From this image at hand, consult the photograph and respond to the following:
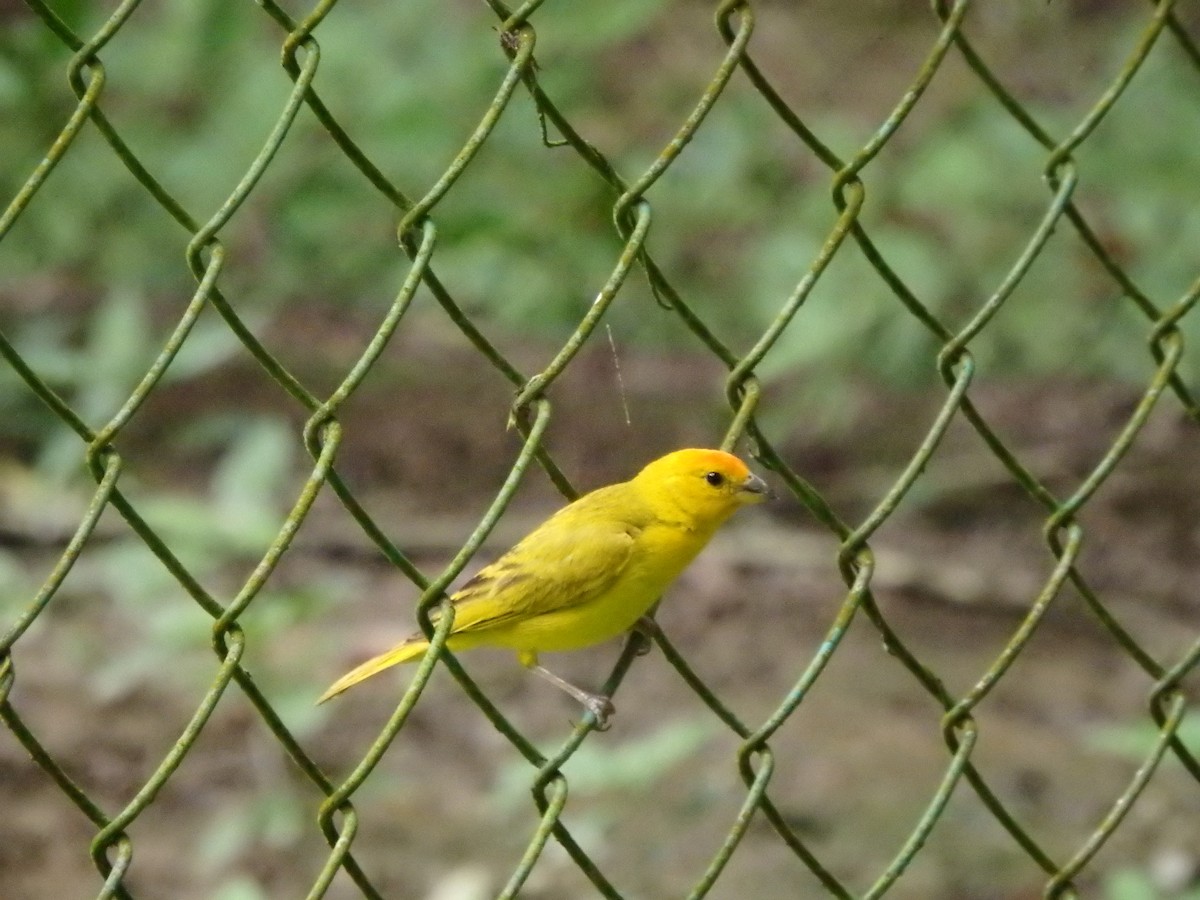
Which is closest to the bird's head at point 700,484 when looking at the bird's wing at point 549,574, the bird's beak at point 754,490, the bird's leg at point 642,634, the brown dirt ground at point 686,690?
the bird's beak at point 754,490

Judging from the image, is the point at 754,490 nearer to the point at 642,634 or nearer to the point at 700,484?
the point at 700,484

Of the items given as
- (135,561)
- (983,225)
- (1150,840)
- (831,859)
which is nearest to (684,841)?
(831,859)

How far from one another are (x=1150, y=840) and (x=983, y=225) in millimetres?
2084

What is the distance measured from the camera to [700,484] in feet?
8.21

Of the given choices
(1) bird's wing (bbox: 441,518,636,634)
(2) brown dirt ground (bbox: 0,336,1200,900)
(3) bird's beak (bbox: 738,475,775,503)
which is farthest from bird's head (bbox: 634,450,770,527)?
(2) brown dirt ground (bbox: 0,336,1200,900)

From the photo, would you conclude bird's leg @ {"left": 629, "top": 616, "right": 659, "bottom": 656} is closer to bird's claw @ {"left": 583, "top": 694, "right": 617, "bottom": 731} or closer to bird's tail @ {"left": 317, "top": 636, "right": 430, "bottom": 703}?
bird's claw @ {"left": 583, "top": 694, "right": 617, "bottom": 731}

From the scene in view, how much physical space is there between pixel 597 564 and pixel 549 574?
7 centimetres

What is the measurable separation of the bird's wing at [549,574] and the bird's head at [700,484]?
0.42ft

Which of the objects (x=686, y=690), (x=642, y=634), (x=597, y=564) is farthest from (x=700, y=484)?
(x=686, y=690)

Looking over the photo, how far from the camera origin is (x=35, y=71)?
15.0ft

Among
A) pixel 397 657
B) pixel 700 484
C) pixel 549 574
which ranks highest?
pixel 700 484

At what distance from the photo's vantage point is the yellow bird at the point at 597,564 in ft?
7.73

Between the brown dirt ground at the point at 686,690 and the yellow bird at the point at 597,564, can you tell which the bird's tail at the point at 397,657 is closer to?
the yellow bird at the point at 597,564

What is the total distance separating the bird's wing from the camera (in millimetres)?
2352
